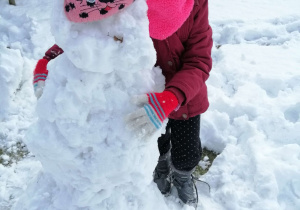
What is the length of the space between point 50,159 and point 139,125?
1.22 feet

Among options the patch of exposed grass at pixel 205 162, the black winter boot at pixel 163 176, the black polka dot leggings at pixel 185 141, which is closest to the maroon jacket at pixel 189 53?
the black polka dot leggings at pixel 185 141

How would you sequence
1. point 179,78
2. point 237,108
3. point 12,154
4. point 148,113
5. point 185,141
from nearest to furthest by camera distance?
point 148,113
point 179,78
point 185,141
point 12,154
point 237,108

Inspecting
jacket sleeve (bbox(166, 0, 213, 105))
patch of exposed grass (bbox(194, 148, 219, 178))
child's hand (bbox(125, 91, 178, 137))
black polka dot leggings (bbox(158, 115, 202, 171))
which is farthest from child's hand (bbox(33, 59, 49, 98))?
patch of exposed grass (bbox(194, 148, 219, 178))

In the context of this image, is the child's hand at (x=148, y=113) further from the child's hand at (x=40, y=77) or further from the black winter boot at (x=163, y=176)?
the black winter boot at (x=163, y=176)

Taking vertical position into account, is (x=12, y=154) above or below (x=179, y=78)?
below

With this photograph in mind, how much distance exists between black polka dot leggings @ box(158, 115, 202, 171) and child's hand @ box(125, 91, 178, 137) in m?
0.51

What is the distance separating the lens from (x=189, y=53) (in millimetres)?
1373

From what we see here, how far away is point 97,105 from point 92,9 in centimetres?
34

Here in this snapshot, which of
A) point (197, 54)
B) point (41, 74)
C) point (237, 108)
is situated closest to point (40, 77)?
point (41, 74)

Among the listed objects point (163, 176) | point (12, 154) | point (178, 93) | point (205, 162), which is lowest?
point (205, 162)

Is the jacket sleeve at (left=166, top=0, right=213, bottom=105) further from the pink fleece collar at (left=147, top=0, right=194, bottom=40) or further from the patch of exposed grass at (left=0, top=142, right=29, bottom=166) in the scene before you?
the patch of exposed grass at (left=0, top=142, right=29, bottom=166)

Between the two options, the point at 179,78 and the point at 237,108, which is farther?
the point at 237,108

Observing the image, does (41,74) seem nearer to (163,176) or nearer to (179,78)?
(179,78)

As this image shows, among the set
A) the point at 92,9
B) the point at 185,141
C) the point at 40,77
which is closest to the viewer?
the point at 92,9
